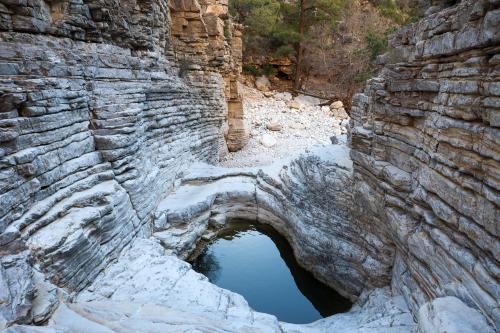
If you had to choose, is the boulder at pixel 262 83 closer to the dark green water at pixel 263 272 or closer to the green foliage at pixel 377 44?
the green foliage at pixel 377 44

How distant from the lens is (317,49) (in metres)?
19.1

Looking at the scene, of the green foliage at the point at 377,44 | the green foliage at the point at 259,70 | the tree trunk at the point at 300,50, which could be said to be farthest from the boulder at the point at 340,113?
the green foliage at the point at 259,70

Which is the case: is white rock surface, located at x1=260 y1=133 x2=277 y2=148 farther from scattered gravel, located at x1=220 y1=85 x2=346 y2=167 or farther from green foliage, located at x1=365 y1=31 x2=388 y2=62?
green foliage, located at x1=365 y1=31 x2=388 y2=62

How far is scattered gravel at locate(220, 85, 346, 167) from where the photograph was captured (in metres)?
13.3

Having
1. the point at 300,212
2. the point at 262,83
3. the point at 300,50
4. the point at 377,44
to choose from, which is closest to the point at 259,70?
the point at 262,83

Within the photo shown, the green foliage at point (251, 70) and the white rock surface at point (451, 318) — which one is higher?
the green foliage at point (251, 70)

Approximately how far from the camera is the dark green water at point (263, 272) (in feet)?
21.1

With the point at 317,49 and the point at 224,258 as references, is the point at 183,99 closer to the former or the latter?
the point at 224,258

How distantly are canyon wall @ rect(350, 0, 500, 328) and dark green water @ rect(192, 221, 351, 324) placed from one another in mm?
1846

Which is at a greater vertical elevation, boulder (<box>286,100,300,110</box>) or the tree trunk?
the tree trunk

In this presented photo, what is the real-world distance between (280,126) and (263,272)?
A: 9.68 metres

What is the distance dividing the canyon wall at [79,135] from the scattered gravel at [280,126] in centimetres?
443

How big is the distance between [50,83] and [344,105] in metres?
16.9

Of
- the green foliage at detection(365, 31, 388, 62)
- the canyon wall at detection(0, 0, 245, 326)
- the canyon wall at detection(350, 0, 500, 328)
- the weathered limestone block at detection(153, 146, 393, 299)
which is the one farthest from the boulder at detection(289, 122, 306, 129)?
the canyon wall at detection(350, 0, 500, 328)
